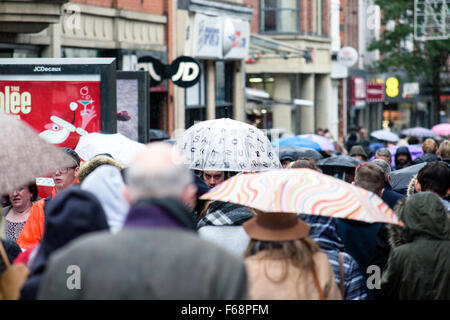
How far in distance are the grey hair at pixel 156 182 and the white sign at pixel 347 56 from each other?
4182 cm

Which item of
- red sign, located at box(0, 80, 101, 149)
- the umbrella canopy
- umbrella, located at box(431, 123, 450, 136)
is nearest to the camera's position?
red sign, located at box(0, 80, 101, 149)

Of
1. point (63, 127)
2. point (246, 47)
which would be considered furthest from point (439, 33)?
point (63, 127)

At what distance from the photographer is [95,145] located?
32.0ft

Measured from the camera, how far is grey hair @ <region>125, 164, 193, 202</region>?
3412 millimetres

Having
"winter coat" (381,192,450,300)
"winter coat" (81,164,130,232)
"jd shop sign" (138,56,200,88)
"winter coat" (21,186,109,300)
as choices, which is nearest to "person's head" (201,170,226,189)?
"winter coat" (381,192,450,300)

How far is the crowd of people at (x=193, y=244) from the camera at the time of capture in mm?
3336

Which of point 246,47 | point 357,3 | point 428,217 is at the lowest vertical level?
point 428,217

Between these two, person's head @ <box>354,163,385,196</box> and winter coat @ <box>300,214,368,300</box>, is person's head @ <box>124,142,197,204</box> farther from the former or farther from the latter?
person's head @ <box>354,163,385,196</box>

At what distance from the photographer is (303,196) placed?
5.00 metres

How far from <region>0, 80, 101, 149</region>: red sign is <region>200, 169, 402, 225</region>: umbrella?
5356 millimetres

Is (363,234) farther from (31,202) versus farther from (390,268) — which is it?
(31,202)

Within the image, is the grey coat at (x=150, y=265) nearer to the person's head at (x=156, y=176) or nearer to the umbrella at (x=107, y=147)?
the person's head at (x=156, y=176)

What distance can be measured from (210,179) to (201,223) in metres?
2.29

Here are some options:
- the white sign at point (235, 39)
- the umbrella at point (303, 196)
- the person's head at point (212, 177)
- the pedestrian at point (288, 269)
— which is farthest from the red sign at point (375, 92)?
the pedestrian at point (288, 269)
